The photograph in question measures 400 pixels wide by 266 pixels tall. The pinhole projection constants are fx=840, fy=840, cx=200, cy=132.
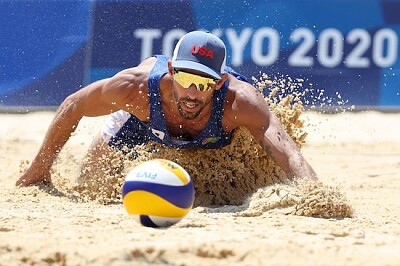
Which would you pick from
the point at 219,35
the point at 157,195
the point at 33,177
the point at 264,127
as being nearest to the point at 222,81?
the point at 264,127

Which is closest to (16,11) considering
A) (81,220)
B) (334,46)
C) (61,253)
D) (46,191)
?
(334,46)

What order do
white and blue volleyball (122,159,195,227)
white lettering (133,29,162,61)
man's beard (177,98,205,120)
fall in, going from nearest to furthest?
white and blue volleyball (122,159,195,227)
man's beard (177,98,205,120)
white lettering (133,29,162,61)

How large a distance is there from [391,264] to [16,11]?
25.9 ft

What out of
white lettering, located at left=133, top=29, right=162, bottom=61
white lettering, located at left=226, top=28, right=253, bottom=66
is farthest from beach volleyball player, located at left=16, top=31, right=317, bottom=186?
white lettering, located at left=133, top=29, right=162, bottom=61

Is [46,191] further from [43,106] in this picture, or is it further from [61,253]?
[43,106]

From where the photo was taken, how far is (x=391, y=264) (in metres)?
3.66

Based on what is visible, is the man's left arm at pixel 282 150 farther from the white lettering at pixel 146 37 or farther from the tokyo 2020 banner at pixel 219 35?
the white lettering at pixel 146 37

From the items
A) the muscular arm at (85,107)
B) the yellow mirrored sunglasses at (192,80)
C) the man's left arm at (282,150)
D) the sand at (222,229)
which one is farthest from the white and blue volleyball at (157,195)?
the muscular arm at (85,107)

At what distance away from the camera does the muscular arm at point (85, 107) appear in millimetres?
5824

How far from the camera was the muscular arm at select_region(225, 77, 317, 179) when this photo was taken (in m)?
5.63

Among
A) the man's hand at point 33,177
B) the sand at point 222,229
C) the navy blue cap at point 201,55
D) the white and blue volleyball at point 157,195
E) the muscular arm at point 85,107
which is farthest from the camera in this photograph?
the man's hand at point 33,177

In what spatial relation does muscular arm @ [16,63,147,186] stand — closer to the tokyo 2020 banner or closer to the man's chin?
the man's chin

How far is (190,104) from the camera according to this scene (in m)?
5.59

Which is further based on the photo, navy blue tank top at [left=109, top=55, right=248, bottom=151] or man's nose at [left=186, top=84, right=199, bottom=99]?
navy blue tank top at [left=109, top=55, right=248, bottom=151]
